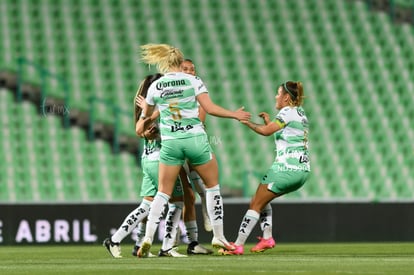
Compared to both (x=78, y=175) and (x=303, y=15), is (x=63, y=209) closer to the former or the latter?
(x=78, y=175)

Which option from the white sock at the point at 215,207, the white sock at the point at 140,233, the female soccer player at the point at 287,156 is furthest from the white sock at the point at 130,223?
the female soccer player at the point at 287,156

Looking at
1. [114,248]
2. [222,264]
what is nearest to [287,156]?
[114,248]

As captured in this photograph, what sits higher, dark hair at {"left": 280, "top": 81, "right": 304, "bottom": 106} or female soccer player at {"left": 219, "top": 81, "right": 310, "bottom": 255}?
dark hair at {"left": 280, "top": 81, "right": 304, "bottom": 106}

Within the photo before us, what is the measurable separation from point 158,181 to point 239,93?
33.1 ft

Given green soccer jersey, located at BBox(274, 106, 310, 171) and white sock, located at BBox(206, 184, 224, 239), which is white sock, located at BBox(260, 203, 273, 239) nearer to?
green soccer jersey, located at BBox(274, 106, 310, 171)

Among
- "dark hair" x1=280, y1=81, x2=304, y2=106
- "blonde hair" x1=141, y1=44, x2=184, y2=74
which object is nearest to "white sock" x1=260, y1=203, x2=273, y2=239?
"dark hair" x1=280, y1=81, x2=304, y2=106

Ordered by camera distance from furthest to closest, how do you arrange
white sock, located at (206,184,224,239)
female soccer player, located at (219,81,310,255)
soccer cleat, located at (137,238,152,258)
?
female soccer player, located at (219,81,310,255)
white sock, located at (206,184,224,239)
soccer cleat, located at (137,238,152,258)

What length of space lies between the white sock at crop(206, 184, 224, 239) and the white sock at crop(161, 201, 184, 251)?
0.63 metres

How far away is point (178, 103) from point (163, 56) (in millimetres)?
471

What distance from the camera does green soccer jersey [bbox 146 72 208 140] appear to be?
10254mm

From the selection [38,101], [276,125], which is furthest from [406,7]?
[276,125]

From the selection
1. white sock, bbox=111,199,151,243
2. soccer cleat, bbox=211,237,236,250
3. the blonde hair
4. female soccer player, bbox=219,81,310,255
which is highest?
the blonde hair

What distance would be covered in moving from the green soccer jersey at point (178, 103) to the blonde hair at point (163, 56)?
97 millimetres

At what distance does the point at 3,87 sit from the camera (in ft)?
64.0
